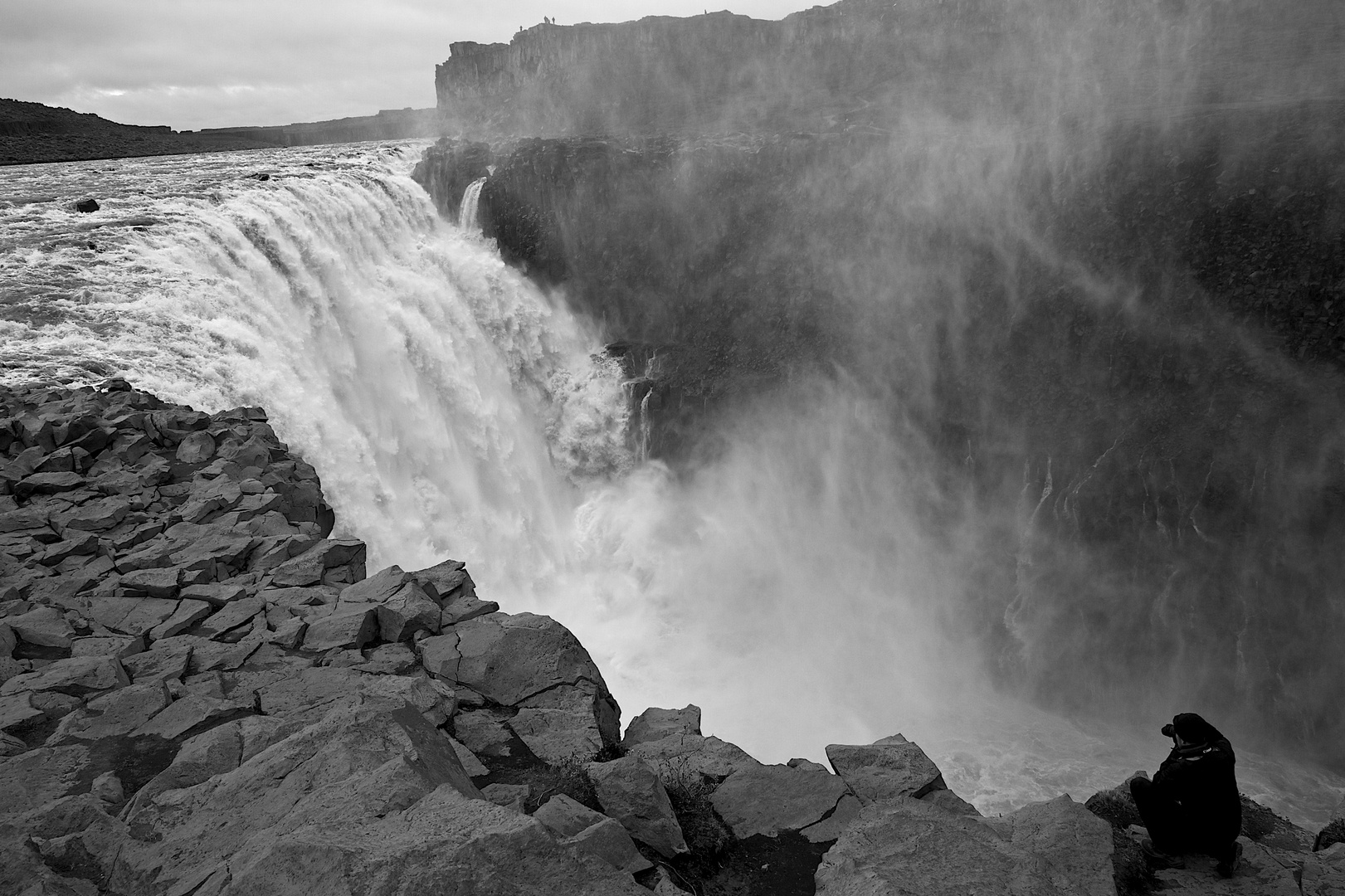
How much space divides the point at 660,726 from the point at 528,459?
52.7ft

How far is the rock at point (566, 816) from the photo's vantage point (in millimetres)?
4559

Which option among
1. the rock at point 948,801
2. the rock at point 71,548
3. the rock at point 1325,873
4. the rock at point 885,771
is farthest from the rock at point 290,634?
the rock at point 1325,873

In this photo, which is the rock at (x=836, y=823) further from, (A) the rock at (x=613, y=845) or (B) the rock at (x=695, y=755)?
(A) the rock at (x=613, y=845)

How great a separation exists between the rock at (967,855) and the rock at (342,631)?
425cm

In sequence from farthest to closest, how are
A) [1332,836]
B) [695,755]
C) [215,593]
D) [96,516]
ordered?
[96,516], [215,593], [695,755], [1332,836]

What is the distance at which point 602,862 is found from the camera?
398 cm

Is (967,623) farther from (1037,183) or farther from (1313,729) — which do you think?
(1037,183)

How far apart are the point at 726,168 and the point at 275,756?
1083 inches

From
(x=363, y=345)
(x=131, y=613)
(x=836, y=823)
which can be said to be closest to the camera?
(x=836, y=823)

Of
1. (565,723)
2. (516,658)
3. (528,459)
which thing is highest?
(516,658)

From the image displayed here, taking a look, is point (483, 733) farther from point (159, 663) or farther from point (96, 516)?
point (96, 516)

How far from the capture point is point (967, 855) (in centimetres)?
470

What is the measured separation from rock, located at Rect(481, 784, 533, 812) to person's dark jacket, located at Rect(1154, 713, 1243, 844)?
393 centimetres

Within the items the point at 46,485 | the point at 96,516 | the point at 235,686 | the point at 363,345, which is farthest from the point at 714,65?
the point at 235,686
